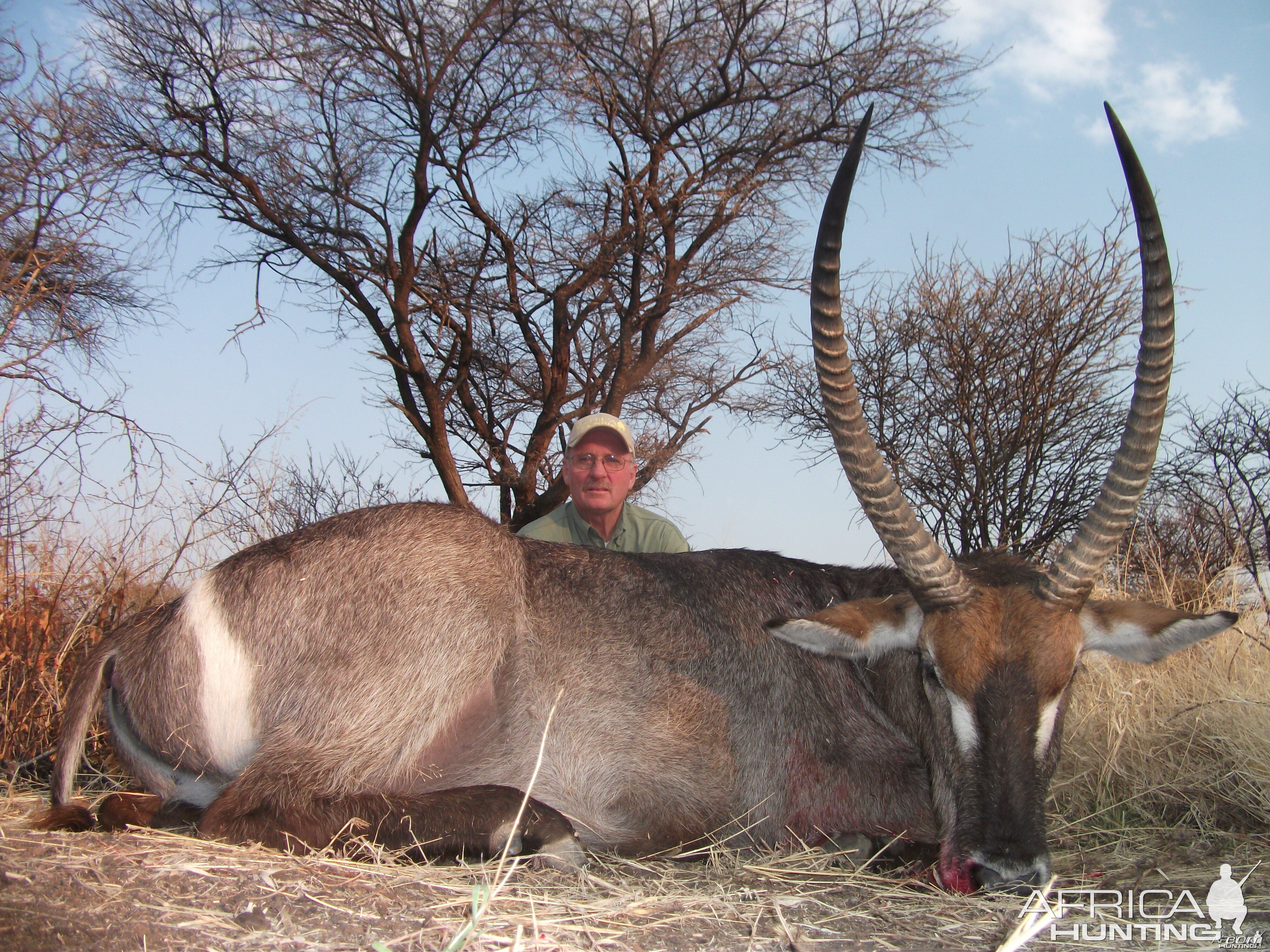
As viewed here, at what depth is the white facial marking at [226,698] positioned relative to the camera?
3.47m

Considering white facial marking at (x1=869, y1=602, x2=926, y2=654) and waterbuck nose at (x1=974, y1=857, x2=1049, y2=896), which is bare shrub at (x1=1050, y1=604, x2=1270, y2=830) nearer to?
white facial marking at (x1=869, y1=602, x2=926, y2=654)

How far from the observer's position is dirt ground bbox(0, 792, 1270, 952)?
2.39 metres

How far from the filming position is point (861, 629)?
3.46 metres

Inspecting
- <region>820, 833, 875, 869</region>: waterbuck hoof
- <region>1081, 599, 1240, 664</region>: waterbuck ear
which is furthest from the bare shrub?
<region>820, 833, 875, 869</region>: waterbuck hoof

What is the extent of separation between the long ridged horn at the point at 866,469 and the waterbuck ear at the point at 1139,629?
1.66ft

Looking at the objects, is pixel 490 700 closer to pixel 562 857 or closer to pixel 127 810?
pixel 562 857

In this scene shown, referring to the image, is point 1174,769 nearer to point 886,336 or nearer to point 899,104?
point 886,336

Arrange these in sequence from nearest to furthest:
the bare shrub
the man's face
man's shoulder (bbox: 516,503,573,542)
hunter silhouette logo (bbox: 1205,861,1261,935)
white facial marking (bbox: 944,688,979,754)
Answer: hunter silhouette logo (bbox: 1205,861,1261,935) < white facial marking (bbox: 944,688,979,754) < the bare shrub < the man's face < man's shoulder (bbox: 516,503,573,542)

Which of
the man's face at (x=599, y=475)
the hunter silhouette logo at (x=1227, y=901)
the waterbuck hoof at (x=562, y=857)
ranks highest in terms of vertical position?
the man's face at (x=599, y=475)

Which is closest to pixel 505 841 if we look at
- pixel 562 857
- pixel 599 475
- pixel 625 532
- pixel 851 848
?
pixel 562 857

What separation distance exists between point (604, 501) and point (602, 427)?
1.63ft

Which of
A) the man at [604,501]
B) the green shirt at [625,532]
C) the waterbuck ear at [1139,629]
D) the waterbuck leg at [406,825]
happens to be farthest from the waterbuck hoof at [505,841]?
the green shirt at [625,532]

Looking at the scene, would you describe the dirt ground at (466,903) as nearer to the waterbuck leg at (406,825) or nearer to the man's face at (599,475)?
the waterbuck leg at (406,825)

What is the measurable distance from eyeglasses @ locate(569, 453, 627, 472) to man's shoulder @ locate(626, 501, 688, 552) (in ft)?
1.79
